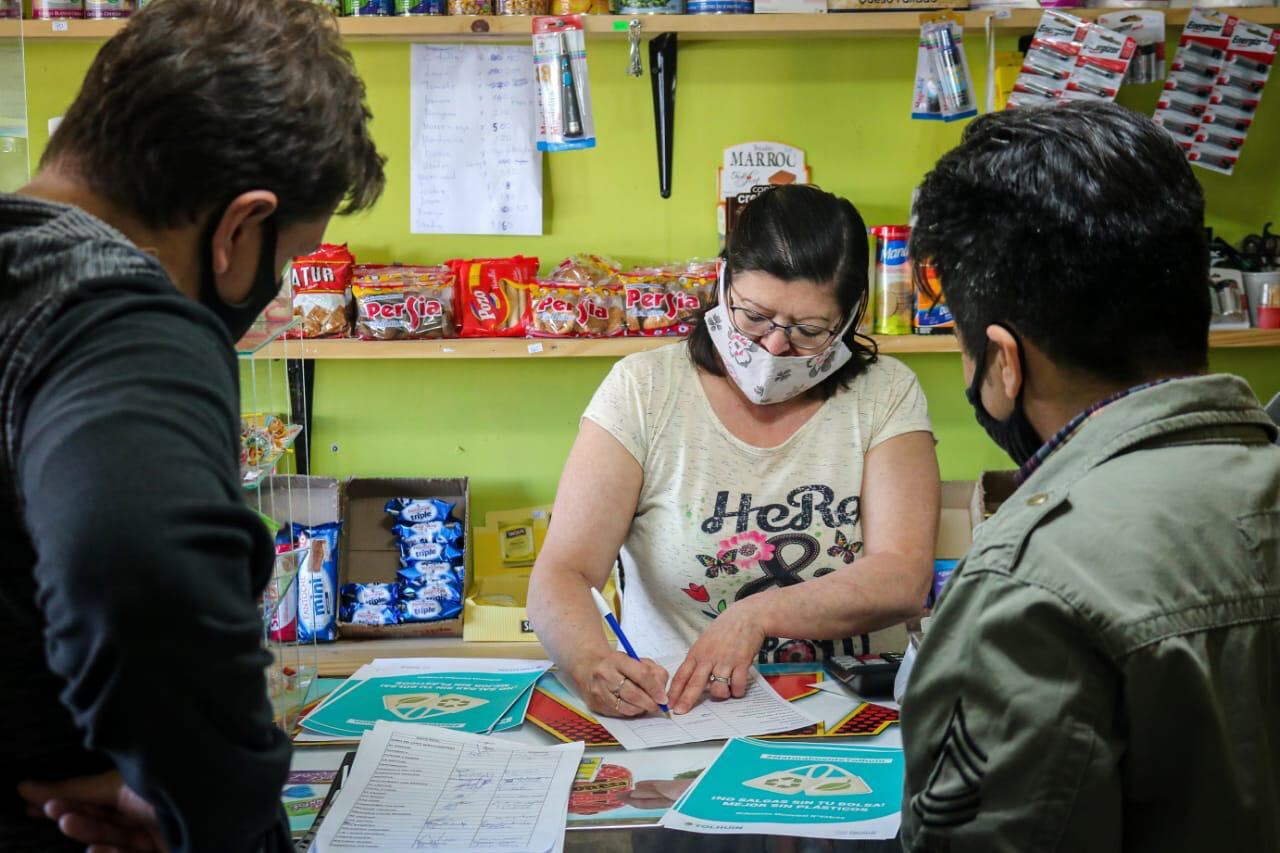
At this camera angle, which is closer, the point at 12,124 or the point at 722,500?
the point at 12,124

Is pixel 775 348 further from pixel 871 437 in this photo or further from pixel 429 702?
pixel 429 702

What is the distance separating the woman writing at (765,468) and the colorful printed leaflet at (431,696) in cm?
15

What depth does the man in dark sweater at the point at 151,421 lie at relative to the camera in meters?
0.67

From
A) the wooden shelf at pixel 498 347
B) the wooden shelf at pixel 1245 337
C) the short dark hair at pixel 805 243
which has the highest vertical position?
the short dark hair at pixel 805 243

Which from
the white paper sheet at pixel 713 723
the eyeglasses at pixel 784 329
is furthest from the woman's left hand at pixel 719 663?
the eyeglasses at pixel 784 329

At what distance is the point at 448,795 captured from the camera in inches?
55.2

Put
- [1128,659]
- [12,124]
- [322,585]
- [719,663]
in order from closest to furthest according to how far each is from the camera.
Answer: [1128,659], [719,663], [12,124], [322,585]

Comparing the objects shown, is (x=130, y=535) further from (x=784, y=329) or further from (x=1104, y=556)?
(x=784, y=329)

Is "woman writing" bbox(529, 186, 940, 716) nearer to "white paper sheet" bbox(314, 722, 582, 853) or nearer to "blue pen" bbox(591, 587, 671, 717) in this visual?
"blue pen" bbox(591, 587, 671, 717)

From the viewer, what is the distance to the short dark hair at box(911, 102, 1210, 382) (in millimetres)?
988

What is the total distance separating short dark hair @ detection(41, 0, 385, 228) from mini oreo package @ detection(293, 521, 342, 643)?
1.87 meters

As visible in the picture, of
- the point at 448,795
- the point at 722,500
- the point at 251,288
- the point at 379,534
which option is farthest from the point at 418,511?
the point at 251,288

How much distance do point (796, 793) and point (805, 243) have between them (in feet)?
3.18

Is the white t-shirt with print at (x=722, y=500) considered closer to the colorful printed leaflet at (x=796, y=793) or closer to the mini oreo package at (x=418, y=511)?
the colorful printed leaflet at (x=796, y=793)
